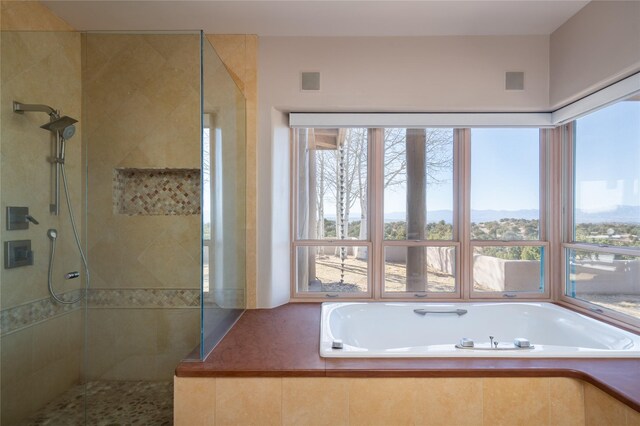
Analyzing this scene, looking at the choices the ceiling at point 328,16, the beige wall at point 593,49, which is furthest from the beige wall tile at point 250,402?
the beige wall at point 593,49

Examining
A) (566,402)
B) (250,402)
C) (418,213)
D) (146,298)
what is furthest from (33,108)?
(566,402)

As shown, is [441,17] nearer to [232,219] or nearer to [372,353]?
[232,219]

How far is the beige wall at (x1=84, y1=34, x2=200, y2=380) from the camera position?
2.08 metres

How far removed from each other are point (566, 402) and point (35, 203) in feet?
9.09

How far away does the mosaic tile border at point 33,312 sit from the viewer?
1.91 meters

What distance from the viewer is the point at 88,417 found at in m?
1.99

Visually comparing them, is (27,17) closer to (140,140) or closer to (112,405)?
→ (140,140)

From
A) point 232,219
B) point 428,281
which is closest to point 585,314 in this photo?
point 428,281

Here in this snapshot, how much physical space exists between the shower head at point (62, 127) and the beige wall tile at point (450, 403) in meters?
2.25

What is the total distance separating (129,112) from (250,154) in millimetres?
789

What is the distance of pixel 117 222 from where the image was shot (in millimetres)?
2213

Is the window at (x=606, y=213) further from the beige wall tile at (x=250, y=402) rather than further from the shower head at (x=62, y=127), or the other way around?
the shower head at (x=62, y=127)

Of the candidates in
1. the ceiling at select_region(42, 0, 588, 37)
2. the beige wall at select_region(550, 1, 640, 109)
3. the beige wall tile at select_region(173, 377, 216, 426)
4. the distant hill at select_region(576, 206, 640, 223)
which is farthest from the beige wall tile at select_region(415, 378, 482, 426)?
the ceiling at select_region(42, 0, 588, 37)

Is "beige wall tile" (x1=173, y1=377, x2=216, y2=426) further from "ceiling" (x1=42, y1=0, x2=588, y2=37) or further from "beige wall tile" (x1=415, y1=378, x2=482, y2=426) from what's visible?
"ceiling" (x1=42, y1=0, x2=588, y2=37)
